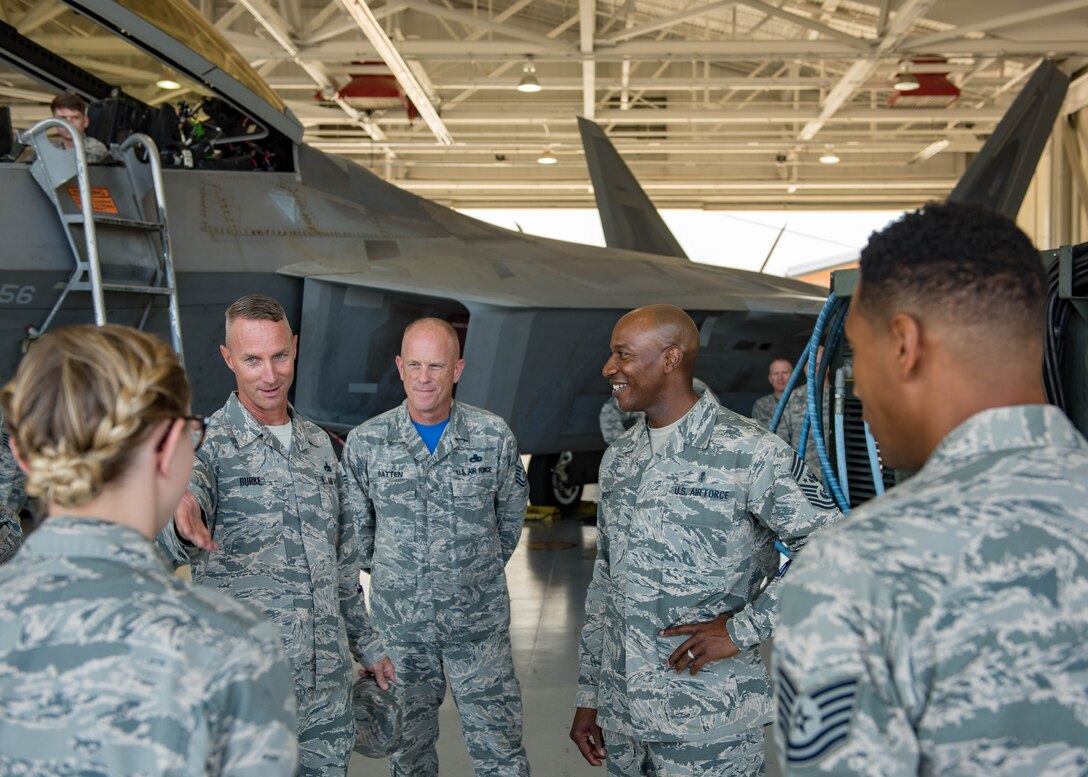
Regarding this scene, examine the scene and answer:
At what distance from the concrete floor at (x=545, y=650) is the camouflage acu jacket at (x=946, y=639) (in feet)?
11.6

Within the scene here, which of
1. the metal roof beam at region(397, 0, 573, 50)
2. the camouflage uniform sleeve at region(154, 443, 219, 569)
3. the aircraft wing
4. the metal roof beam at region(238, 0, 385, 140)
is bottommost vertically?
the camouflage uniform sleeve at region(154, 443, 219, 569)

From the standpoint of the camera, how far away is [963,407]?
1.42 meters

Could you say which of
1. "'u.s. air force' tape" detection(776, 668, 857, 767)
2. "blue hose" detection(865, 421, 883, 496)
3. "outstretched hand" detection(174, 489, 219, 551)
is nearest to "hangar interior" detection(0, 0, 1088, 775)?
"blue hose" detection(865, 421, 883, 496)

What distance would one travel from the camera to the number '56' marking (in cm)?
581

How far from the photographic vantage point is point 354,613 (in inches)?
129

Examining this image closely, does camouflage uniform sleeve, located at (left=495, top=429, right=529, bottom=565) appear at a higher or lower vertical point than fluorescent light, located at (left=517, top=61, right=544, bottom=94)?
lower

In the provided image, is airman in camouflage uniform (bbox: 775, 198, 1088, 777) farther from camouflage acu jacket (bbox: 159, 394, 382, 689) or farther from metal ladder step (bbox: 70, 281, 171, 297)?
metal ladder step (bbox: 70, 281, 171, 297)

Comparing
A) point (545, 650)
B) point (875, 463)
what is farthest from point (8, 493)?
point (545, 650)

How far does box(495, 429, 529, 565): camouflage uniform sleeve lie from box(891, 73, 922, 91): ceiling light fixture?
46.8 feet

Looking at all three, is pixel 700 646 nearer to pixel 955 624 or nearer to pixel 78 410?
pixel 955 624

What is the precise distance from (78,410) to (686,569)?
1.99 metres

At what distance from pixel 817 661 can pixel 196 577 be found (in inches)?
90.6

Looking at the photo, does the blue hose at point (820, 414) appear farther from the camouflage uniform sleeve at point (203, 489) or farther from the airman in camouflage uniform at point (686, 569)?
the camouflage uniform sleeve at point (203, 489)

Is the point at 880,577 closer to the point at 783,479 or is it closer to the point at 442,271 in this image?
the point at 783,479
